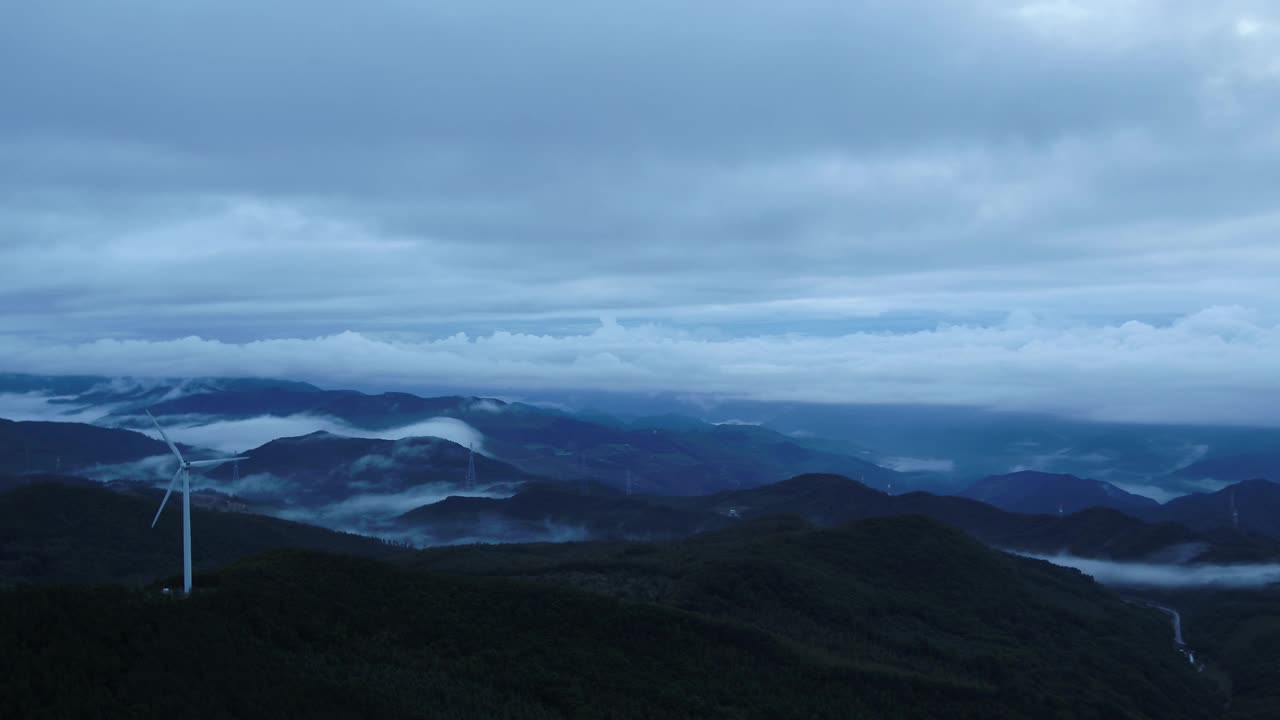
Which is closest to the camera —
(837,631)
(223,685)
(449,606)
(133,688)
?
(133,688)

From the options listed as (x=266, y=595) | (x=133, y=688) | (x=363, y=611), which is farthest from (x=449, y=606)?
(x=133, y=688)

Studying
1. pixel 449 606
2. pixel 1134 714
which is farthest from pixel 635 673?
pixel 1134 714

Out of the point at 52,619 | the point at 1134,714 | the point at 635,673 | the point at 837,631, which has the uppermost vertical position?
the point at 52,619

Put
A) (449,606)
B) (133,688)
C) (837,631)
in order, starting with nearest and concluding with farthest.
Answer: (133,688), (449,606), (837,631)

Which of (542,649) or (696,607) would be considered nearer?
(542,649)

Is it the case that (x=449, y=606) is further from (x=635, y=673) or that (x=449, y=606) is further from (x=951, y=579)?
(x=951, y=579)

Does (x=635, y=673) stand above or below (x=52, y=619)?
below
